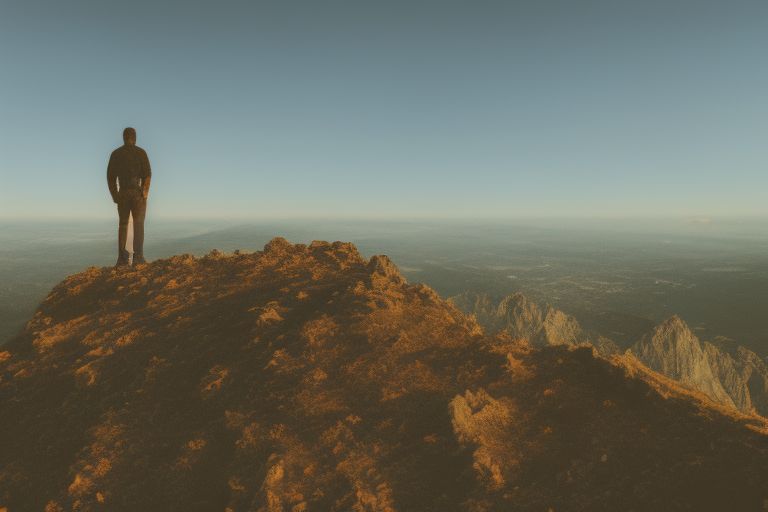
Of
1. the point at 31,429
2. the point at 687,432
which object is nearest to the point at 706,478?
the point at 687,432

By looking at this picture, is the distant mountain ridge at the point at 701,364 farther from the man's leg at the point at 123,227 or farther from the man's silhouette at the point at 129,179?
the man's silhouette at the point at 129,179

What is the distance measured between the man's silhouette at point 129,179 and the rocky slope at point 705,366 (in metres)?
81.1

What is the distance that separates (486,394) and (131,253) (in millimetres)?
14882

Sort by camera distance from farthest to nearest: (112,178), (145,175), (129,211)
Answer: (129,211), (145,175), (112,178)

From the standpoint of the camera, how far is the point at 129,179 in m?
13.8

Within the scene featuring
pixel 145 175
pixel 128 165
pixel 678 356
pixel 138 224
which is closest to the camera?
pixel 128 165

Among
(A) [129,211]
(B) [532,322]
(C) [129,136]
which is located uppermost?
(C) [129,136]

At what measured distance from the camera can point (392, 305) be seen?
10.6 m

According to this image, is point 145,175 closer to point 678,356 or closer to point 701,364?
point 678,356

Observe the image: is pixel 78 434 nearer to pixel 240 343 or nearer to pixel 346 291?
pixel 240 343

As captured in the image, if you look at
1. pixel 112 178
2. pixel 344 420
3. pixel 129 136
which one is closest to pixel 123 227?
pixel 112 178

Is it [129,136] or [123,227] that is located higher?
[129,136]

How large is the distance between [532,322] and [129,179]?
3865 inches

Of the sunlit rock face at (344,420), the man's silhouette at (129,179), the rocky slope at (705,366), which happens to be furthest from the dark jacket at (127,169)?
the rocky slope at (705,366)
